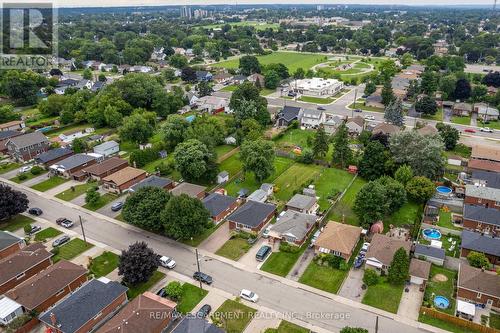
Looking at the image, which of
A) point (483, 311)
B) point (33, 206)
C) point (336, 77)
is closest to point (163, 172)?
point (33, 206)

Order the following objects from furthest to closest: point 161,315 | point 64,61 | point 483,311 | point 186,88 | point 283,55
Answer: point 283,55, point 64,61, point 186,88, point 483,311, point 161,315

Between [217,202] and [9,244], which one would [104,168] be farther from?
[217,202]

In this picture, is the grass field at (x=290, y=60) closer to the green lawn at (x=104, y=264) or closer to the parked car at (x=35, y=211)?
the parked car at (x=35, y=211)

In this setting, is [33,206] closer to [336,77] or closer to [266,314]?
[266,314]

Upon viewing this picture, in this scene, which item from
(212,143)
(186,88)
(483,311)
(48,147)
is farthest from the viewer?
(186,88)

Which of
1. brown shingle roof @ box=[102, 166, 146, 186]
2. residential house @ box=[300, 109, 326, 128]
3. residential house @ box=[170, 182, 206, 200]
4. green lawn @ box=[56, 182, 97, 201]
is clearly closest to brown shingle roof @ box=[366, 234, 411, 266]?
residential house @ box=[170, 182, 206, 200]

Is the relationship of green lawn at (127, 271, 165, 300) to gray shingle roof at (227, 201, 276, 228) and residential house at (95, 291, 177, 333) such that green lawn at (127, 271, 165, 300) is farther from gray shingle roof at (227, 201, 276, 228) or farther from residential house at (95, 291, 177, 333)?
gray shingle roof at (227, 201, 276, 228)

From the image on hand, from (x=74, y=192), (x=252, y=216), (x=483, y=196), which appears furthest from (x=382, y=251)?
(x=74, y=192)
